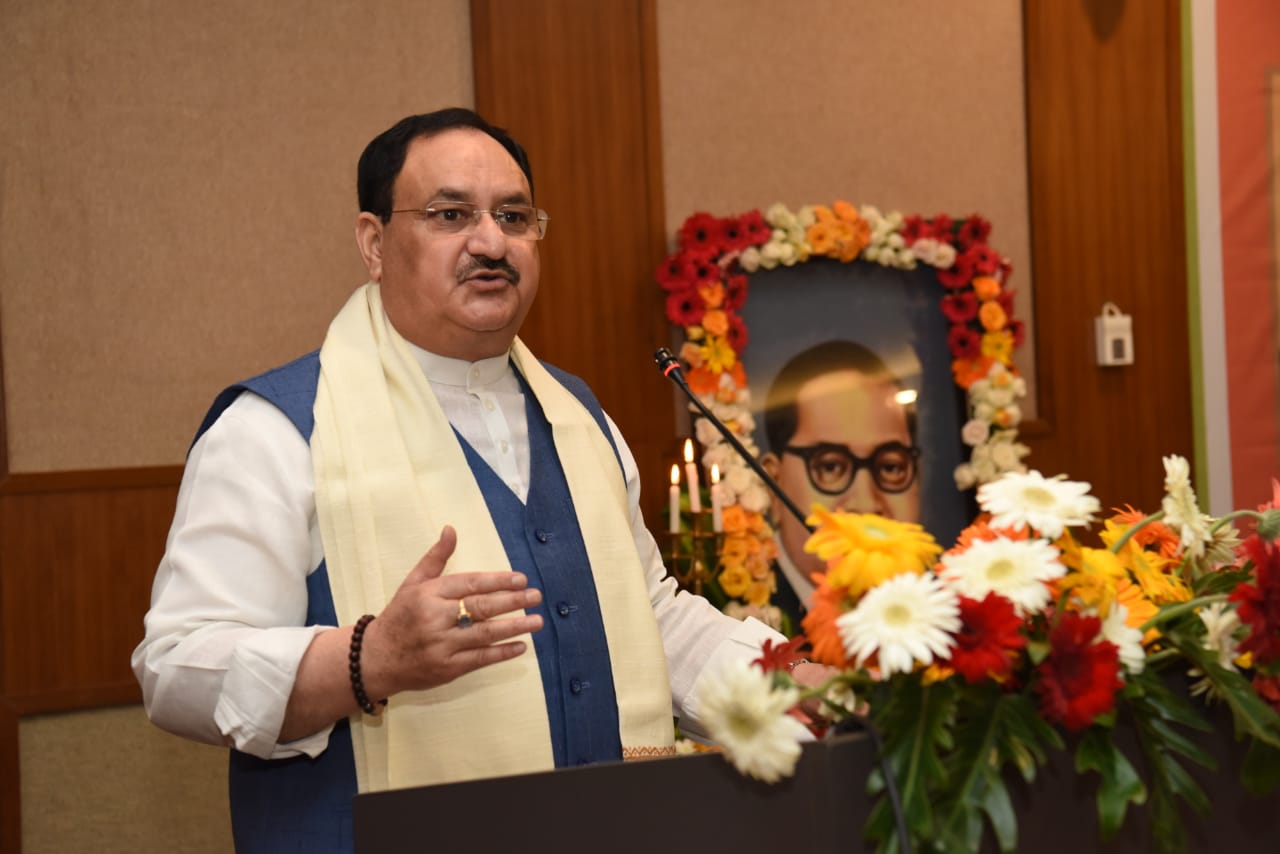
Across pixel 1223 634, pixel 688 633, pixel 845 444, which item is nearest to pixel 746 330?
pixel 845 444

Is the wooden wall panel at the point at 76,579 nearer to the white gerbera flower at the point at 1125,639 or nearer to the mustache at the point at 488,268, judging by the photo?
the mustache at the point at 488,268

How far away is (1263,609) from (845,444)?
2726mm

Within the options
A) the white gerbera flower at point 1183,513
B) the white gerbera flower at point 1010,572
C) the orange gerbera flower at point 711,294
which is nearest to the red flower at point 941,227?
the orange gerbera flower at point 711,294

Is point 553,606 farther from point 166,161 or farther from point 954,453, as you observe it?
point 954,453

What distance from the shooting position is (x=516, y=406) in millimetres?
2381

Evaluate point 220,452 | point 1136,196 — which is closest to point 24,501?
point 220,452

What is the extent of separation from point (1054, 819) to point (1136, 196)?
12.2ft

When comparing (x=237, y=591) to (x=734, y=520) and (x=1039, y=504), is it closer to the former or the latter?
(x=1039, y=504)

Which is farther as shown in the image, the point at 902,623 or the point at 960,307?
the point at 960,307

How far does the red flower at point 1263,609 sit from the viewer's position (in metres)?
1.16

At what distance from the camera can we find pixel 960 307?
3975 mm

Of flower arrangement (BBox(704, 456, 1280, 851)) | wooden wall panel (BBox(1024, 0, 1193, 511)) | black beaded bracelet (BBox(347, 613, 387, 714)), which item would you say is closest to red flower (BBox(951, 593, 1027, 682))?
flower arrangement (BBox(704, 456, 1280, 851))

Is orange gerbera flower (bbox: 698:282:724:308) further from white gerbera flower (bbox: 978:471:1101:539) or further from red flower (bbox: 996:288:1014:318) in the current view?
white gerbera flower (bbox: 978:471:1101:539)

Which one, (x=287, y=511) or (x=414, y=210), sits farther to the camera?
(x=414, y=210)
